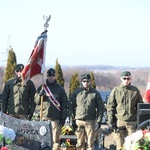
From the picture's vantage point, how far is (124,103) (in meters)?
7.89

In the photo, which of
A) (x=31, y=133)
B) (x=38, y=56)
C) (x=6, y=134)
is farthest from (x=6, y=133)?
(x=38, y=56)

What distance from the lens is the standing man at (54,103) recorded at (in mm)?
8086

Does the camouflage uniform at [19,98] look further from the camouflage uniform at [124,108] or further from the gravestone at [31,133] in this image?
the camouflage uniform at [124,108]

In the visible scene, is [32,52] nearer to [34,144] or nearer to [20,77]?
[20,77]

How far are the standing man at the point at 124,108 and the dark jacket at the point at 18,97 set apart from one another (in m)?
1.48

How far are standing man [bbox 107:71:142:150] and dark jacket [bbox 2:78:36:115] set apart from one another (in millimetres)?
1483

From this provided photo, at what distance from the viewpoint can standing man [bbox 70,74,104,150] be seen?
8.13 meters

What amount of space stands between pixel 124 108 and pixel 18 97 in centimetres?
196

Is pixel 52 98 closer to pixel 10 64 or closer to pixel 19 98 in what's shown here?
pixel 19 98

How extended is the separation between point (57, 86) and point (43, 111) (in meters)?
0.53

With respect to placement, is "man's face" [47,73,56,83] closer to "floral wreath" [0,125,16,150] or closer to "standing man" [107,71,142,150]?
"standing man" [107,71,142,150]

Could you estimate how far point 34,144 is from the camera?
6883mm

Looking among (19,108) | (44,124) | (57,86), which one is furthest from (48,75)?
(44,124)

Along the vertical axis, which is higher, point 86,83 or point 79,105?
point 86,83
